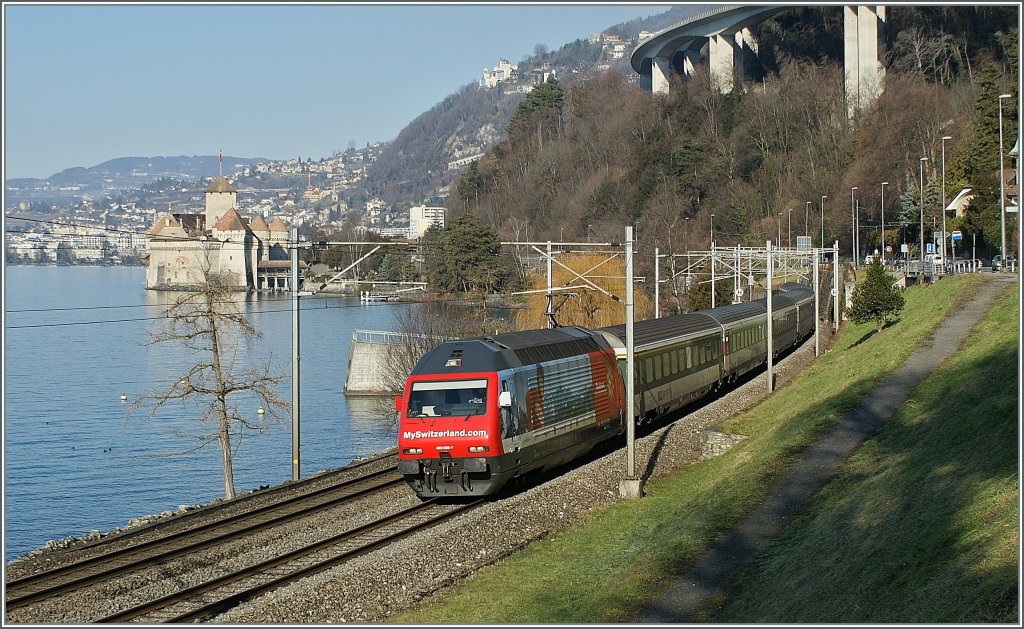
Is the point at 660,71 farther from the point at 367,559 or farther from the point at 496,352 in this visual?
the point at 367,559

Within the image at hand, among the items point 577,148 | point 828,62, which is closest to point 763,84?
point 828,62

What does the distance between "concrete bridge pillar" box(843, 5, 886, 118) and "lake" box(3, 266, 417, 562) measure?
48547 mm

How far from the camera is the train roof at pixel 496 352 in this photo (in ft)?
68.7

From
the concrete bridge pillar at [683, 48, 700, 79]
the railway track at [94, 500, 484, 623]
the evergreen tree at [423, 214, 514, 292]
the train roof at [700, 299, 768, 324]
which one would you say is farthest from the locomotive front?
the concrete bridge pillar at [683, 48, 700, 79]

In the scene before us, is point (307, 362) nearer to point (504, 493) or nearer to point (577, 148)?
point (504, 493)

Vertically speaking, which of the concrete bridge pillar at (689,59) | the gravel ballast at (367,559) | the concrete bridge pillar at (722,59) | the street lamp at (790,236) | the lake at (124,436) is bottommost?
the lake at (124,436)

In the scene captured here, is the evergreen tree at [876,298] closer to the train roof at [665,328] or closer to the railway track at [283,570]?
the train roof at [665,328]

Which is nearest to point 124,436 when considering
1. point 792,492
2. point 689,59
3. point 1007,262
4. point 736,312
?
point 736,312

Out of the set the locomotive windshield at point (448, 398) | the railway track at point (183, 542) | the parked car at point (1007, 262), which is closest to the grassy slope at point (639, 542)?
the locomotive windshield at point (448, 398)

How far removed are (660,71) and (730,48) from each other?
74.9 ft

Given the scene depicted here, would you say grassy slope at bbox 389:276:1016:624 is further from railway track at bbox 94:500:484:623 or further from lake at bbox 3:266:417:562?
lake at bbox 3:266:417:562

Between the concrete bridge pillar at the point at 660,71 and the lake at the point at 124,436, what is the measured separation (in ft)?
232

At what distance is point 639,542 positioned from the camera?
59.6 feet

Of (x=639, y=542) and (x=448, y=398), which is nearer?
(x=639, y=542)
